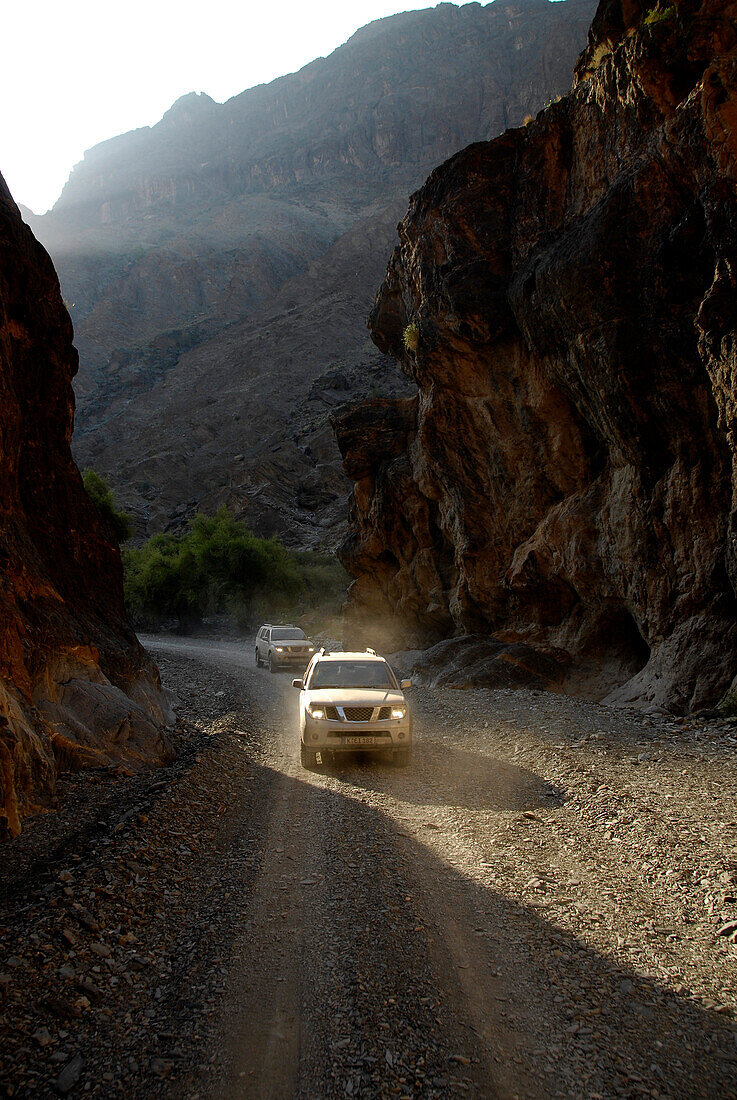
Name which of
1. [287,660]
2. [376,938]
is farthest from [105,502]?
[376,938]

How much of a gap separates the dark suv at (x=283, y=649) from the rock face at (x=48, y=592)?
1072cm

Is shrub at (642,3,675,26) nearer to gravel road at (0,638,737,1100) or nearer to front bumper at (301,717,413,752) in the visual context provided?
gravel road at (0,638,737,1100)

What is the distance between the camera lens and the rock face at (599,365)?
11.5 metres

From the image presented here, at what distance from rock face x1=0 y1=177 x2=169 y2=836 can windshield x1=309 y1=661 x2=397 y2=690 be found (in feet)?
8.18

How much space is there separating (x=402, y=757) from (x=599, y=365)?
31.6 ft

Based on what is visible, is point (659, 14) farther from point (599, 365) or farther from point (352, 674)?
point (352, 674)

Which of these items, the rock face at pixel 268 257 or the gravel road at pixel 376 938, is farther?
the rock face at pixel 268 257

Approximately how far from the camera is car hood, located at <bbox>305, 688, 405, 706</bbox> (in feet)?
28.9

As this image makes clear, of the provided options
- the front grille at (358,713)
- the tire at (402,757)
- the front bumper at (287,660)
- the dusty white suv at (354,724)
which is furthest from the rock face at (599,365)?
the front grille at (358,713)

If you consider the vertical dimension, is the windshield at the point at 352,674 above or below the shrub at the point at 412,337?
below

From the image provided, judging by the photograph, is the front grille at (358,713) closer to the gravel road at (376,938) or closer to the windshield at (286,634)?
the gravel road at (376,938)

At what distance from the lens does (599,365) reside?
1388 cm

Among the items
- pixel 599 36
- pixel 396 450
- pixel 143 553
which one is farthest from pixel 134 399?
pixel 599 36

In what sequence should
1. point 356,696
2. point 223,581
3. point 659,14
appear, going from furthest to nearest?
1. point 223,581
2. point 659,14
3. point 356,696
